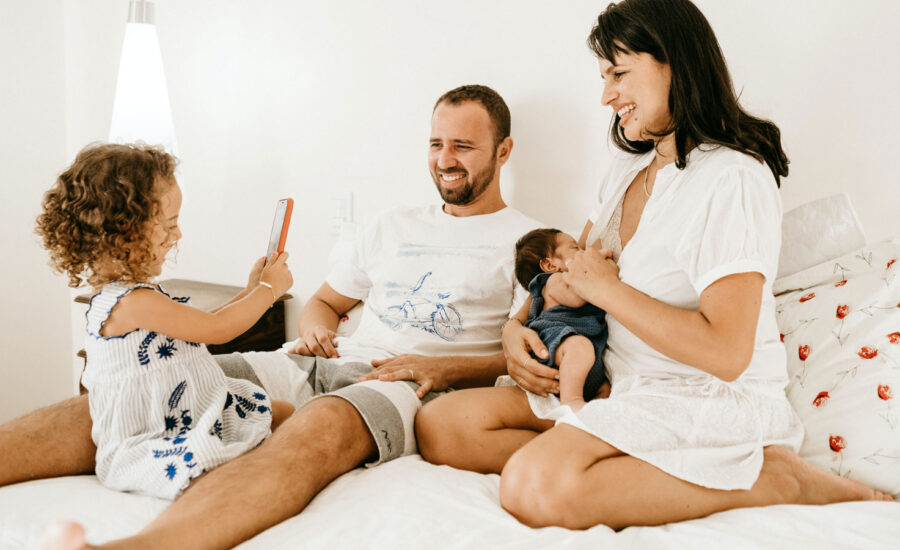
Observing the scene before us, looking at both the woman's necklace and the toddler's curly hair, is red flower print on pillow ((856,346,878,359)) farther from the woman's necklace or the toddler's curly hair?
the toddler's curly hair

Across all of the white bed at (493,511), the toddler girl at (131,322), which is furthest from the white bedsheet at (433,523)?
the toddler girl at (131,322)

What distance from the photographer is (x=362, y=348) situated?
1.68m

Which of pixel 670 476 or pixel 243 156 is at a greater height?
pixel 243 156

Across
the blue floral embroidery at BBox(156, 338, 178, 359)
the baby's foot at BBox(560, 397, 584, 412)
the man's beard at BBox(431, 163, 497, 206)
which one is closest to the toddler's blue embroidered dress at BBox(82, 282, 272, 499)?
the blue floral embroidery at BBox(156, 338, 178, 359)

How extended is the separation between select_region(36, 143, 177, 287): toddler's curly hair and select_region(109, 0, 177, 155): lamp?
3.81ft

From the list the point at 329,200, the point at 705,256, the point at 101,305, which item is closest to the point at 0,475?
the point at 101,305

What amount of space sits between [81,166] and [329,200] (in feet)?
3.82

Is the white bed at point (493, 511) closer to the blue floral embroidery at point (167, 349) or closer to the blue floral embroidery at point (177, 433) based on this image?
the blue floral embroidery at point (177, 433)

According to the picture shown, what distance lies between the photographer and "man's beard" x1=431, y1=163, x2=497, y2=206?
1.74 meters

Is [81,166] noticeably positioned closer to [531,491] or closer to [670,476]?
[531,491]

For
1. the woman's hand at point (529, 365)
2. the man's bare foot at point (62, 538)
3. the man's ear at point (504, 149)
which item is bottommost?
the man's bare foot at point (62, 538)

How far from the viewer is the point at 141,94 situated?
7.58 feet

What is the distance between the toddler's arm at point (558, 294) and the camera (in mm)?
1366

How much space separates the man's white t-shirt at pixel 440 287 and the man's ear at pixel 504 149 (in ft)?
0.47
